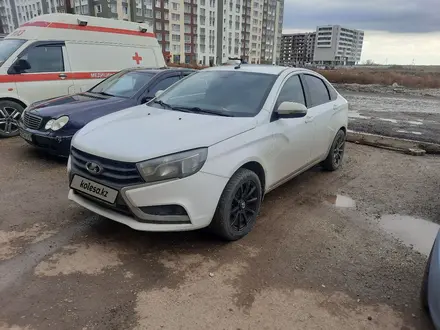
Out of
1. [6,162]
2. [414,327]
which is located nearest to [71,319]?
[414,327]

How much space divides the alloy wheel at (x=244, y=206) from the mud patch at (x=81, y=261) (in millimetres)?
1143

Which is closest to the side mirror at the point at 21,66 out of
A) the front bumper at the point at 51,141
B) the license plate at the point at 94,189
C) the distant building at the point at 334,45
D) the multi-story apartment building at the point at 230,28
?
the front bumper at the point at 51,141

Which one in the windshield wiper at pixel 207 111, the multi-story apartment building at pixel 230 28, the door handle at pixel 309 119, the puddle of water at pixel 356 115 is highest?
the multi-story apartment building at pixel 230 28

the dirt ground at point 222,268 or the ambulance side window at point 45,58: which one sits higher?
the ambulance side window at point 45,58

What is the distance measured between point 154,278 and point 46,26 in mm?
6901

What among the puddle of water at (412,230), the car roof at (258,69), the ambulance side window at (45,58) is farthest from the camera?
the ambulance side window at (45,58)

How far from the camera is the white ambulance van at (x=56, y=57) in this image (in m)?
7.02

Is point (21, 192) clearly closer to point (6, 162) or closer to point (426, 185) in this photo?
point (6, 162)

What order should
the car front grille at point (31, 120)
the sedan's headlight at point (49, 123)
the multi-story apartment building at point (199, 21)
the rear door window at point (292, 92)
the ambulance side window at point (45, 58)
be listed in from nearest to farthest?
the rear door window at point (292, 92), the sedan's headlight at point (49, 123), the car front grille at point (31, 120), the ambulance side window at point (45, 58), the multi-story apartment building at point (199, 21)

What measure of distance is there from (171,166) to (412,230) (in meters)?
2.90

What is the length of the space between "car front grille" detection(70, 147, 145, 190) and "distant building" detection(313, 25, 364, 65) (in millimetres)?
131873

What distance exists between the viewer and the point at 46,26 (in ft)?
24.6

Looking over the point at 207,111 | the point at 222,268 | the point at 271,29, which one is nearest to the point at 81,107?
the point at 207,111

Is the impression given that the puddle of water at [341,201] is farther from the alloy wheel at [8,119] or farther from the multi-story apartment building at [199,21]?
the multi-story apartment building at [199,21]
